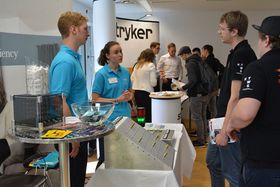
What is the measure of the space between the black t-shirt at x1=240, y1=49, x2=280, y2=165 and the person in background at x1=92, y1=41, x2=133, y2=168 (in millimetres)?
1244

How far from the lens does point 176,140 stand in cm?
219

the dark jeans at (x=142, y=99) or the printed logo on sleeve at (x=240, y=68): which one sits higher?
the printed logo on sleeve at (x=240, y=68)

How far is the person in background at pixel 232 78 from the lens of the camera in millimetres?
1829

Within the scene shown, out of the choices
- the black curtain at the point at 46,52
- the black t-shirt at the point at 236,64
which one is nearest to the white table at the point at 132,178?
the black t-shirt at the point at 236,64

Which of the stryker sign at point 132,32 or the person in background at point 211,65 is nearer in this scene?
the person in background at point 211,65

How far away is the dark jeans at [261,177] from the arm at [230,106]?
13.5 inches

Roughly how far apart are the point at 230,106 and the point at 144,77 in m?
2.93

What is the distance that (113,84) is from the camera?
8.78 ft

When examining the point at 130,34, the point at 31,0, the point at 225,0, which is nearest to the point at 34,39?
the point at 31,0

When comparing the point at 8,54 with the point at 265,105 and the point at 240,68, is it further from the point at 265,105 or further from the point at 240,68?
the point at 265,105

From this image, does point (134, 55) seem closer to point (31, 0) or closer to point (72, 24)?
point (31, 0)

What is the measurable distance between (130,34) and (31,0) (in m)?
3.73

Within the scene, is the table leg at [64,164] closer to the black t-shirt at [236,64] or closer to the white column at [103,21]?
the black t-shirt at [236,64]

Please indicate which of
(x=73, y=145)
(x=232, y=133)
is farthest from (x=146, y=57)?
(x=73, y=145)
